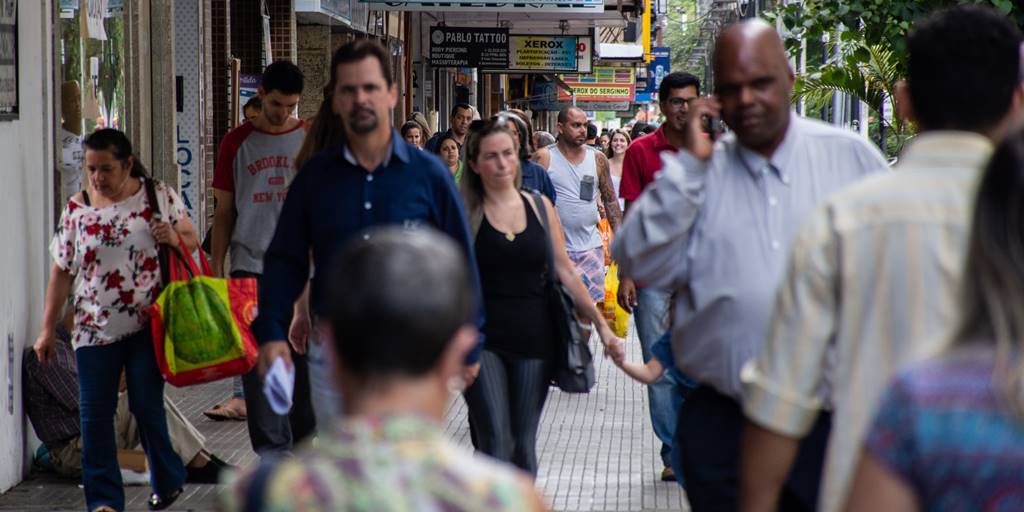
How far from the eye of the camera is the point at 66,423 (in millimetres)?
8172

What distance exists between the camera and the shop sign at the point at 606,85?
4784 cm

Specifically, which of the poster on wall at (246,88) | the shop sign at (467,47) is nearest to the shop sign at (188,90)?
the poster on wall at (246,88)

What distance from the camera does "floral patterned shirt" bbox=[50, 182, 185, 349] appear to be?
699 centimetres

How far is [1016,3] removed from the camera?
7.94 metres

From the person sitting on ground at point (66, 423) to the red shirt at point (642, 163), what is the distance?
8.11 ft

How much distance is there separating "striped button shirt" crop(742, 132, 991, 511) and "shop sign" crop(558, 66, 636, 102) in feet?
146

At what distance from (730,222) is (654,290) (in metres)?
3.81

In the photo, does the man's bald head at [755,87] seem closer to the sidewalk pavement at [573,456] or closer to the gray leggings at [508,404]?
the gray leggings at [508,404]

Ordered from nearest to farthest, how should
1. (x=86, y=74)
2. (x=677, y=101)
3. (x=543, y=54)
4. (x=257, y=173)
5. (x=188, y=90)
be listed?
(x=257, y=173) < (x=677, y=101) < (x=86, y=74) < (x=188, y=90) < (x=543, y=54)

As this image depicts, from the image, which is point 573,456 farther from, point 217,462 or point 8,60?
point 8,60

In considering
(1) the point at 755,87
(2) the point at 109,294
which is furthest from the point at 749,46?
(2) the point at 109,294

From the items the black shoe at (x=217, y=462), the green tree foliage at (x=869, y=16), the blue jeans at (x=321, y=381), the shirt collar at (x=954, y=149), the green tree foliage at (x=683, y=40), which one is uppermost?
the green tree foliage at (x=683, y=40)

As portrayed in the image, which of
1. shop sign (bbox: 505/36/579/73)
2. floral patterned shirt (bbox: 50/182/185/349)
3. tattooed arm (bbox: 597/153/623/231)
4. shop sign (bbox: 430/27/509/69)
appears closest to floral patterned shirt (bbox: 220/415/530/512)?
floral patterned shirt (bbox: 50/182/185/349)

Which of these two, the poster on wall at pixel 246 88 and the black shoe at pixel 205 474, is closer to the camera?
the black shoe at pixel 205 474
